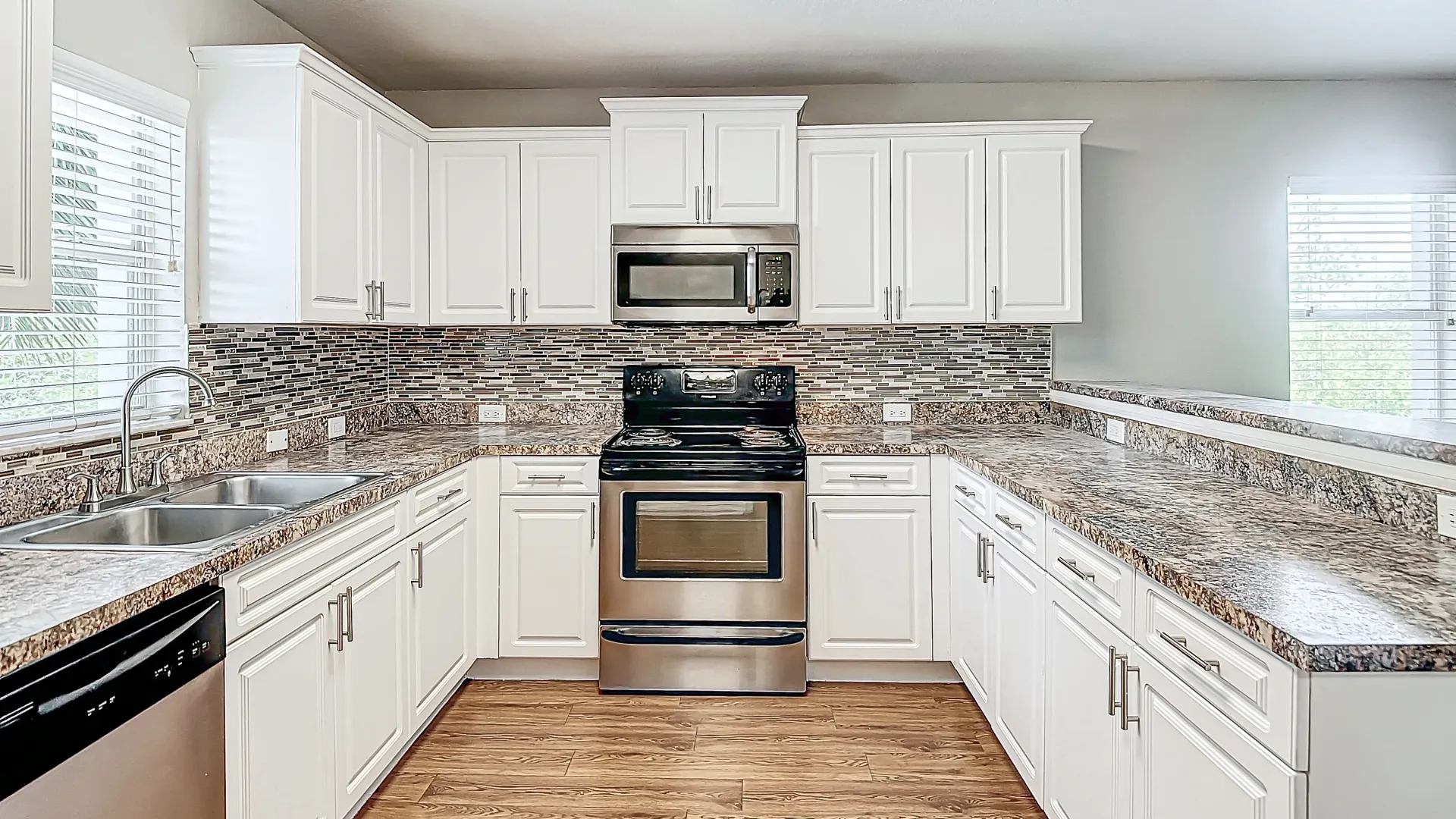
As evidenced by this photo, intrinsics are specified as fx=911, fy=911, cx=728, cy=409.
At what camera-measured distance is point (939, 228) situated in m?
3.65

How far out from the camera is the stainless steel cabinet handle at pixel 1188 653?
54.5 inches

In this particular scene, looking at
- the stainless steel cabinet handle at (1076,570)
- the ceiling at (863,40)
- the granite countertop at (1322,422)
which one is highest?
the ceiling at (863,40)

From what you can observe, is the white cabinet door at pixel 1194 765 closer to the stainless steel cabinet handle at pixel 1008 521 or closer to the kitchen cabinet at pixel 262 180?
the stainless steel cabinet handle at pixel 1008 521

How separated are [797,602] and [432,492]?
1.33 meters

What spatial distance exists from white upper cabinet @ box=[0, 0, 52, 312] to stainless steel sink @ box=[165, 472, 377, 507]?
1.05 metres

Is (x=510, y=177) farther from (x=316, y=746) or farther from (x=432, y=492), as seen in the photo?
(x=316, y=746)

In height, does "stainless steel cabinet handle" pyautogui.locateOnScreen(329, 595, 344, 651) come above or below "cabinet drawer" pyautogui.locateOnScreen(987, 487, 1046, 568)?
below

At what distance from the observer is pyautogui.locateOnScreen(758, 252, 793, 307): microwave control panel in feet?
11.8

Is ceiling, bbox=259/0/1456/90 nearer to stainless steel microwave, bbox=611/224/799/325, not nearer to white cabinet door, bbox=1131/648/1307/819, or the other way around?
stainless steel microwave, bbox=611/224/799/325

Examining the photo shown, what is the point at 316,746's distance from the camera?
207cm

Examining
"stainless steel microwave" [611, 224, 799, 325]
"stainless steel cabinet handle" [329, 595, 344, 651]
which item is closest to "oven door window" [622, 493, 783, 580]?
"stainless steel microwave" [611, 224, 799, 325]

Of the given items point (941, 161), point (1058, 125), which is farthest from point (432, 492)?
point (1058, 125)

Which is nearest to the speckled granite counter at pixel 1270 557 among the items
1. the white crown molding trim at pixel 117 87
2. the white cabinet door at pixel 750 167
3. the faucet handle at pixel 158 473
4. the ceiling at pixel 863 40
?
the white cabinet door at pixel 750 167

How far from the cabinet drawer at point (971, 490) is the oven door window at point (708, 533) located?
0.62 meters
